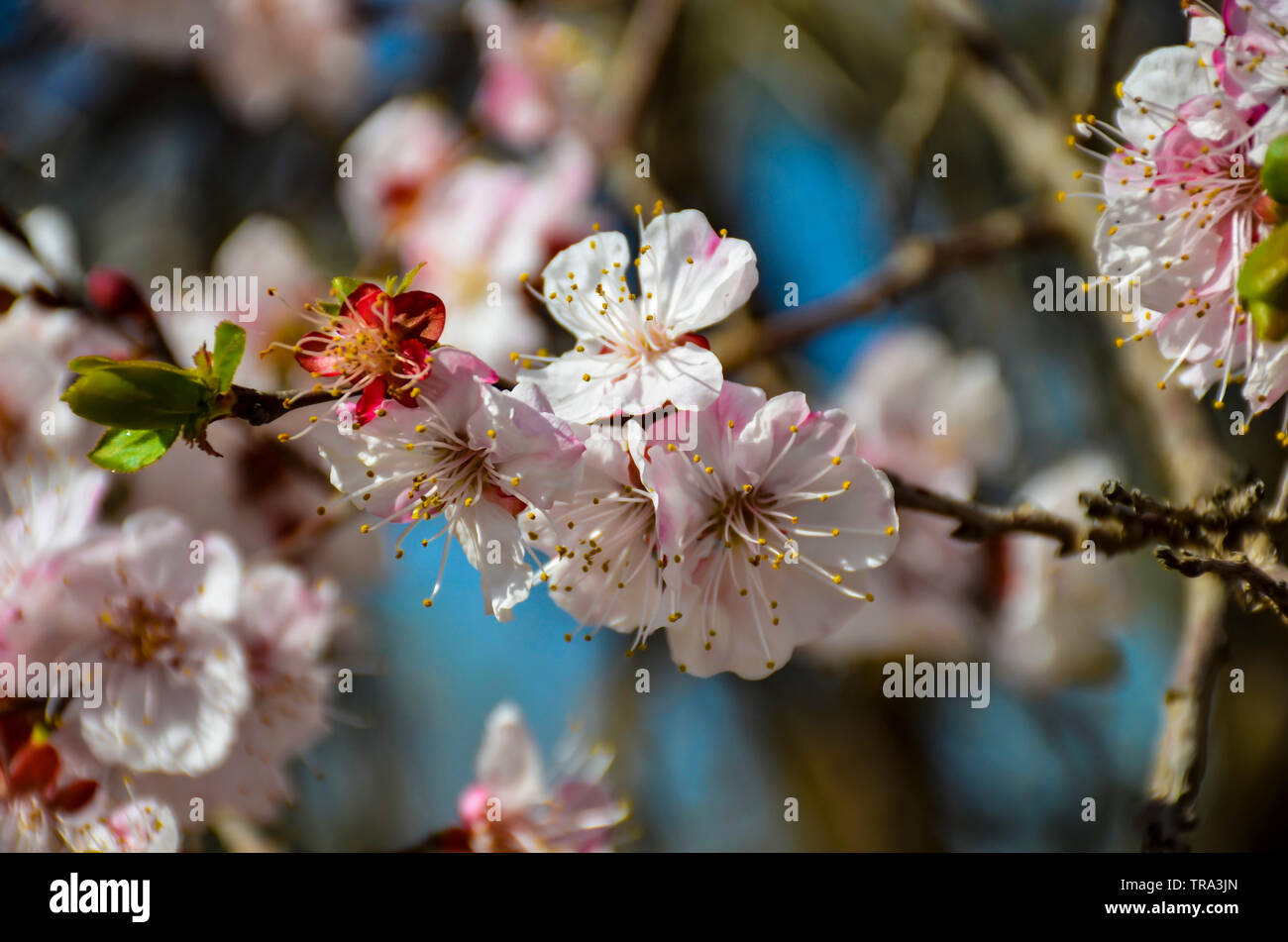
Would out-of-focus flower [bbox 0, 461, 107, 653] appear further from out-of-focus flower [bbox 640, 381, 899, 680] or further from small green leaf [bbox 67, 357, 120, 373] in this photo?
out-of-focus flower [bbox 640, 381, 899, 680]

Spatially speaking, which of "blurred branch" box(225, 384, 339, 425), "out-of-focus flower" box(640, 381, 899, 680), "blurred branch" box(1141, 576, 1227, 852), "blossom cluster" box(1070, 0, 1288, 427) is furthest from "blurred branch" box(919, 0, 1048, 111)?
"blurred branch" box(225, 384, 339, 425)

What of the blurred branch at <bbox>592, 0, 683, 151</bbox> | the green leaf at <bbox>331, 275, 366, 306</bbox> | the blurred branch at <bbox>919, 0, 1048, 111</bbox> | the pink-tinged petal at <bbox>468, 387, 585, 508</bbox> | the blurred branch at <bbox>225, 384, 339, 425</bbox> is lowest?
the pink-tinged petal at <bbox>468, 387, 585, 508</bbox>

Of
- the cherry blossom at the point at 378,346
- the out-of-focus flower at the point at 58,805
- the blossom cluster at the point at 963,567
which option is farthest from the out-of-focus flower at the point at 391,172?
the cherry blossom at the point at 378,346

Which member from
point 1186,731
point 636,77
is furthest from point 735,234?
point 1186,731

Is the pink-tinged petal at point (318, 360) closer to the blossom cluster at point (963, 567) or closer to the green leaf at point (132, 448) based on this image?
the green leaf at point (132, 448)

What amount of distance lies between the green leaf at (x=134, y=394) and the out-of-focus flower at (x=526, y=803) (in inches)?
27.9

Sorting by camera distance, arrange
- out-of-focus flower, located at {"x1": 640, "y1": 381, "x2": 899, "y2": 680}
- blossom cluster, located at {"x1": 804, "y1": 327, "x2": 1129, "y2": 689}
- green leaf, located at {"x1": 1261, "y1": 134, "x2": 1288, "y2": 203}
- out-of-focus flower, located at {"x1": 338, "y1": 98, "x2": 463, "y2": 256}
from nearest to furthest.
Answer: green leaf, located at {"x1": 1261, "y1": 134, "x2": 1288, "y2": 203}, out-of-focus flower, located at {"x1": 640, "y1": 381, "x2": 899, "y2": 680}, blossom cluster, located at {"x1": 804, "y1": 327, "x2": 1129, "y2": 689}, out-of-focus flower, located at {"x1": 338, "y1": 98, "x2": 463, "y2": 256}

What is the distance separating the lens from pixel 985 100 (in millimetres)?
1706

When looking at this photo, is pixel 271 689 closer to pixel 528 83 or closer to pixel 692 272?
pixel 692 272

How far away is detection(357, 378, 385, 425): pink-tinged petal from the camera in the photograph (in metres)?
0.75

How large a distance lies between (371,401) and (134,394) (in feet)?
0.53

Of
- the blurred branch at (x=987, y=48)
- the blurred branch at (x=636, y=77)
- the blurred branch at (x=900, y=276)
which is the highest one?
the blurred branch at (x=636, y=77)

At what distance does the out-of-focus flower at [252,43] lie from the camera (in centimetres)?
208

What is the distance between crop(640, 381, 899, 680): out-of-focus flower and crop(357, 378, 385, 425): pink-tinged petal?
202mm
